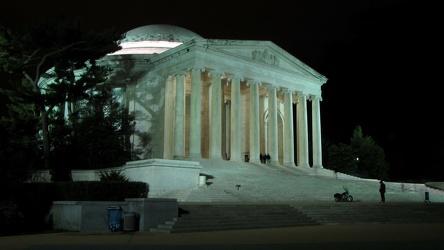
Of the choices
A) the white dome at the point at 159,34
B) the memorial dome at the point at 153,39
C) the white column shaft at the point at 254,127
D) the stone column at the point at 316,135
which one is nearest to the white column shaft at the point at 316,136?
the stone column at the point at 316,135

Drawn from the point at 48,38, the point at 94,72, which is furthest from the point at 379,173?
the point at 48,38

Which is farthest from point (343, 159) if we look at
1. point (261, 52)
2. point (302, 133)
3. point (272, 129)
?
point (261, 52)

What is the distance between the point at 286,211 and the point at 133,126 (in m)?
31.1

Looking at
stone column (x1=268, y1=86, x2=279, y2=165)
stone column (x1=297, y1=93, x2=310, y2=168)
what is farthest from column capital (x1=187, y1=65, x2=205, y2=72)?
stone column (x1=297, y1=93, x2=310, y2=168)

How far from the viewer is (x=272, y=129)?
55.8 m

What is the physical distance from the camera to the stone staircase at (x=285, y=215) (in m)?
22.1

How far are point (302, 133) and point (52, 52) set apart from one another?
3108cm

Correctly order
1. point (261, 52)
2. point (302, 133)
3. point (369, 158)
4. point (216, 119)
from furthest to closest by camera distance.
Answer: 1. point (369, 158)
2. point (302, 133)
3. point (261, 52)
4. point (216, 119)

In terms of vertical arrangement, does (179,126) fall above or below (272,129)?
below

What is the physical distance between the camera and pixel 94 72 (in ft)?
152

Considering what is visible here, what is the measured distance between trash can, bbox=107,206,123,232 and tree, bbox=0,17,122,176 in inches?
885

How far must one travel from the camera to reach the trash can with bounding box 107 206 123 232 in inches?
854

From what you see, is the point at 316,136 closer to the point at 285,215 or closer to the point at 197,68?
the point at 197,68

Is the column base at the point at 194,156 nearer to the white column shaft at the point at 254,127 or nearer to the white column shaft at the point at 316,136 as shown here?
the white column shaft at the point at 254,127
